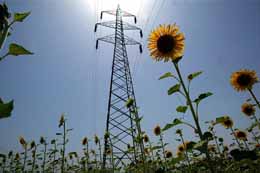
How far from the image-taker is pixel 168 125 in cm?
168

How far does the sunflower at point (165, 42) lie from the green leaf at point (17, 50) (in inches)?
65.6

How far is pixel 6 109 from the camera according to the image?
79cm

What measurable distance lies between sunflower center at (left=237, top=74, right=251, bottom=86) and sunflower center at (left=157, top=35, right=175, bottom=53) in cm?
166

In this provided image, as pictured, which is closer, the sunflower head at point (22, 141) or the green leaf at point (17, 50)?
the green leaf at point (17, 50)

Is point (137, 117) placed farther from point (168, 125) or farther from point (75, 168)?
point (75, 168)

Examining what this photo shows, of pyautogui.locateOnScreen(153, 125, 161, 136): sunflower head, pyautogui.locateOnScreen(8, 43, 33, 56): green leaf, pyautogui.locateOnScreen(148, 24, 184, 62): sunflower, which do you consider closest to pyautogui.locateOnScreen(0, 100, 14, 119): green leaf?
pyautogui.locateOnScreen(8, 43, 33, 56): green leaf

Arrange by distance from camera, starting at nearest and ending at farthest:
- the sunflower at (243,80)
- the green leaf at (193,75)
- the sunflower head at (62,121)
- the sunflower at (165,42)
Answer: the green leaf at (193,75)
the sunflower at (165,42)
the sunflower at (243,80)
the sunflower head at (62,121)

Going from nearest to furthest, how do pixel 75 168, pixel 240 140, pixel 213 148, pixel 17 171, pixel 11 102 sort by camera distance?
pixel 11 102 → pixel 240 140 → pixel 213 148 → pixel 75 168 → pixel 17 171

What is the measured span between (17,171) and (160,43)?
1134 cm

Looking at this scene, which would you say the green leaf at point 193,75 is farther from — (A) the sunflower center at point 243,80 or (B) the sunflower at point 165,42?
(A) the sunflower center at point 243,80

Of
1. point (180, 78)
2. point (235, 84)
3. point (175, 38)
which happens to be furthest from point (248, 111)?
point (180, 78)

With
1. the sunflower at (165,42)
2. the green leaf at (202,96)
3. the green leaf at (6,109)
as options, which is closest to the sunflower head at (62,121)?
the sunflower at (165,42)

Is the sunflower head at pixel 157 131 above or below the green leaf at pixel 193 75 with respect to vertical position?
above

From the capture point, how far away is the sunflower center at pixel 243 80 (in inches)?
126
